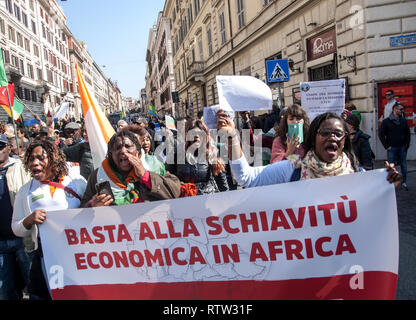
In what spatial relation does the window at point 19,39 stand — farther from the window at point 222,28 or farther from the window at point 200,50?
the window at point 222,28

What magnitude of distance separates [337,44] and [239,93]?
709 cm

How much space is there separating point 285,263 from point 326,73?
10018mm

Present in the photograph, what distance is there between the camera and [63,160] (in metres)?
2.70

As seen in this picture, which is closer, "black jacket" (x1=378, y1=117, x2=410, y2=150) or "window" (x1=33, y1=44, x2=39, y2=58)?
"black jacket" (x1=378, y1=117, x2=410, y2=150)

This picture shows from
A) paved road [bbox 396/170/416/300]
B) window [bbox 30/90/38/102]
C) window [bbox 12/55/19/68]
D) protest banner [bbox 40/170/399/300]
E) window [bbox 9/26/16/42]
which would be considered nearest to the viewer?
protest banner [bbox 40/170/399/300]

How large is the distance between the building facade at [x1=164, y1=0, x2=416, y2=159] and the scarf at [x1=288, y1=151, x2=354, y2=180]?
751cm

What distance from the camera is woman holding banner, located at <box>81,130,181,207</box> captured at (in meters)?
2.32

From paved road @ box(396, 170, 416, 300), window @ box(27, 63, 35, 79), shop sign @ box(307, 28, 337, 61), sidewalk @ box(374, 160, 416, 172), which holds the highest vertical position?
window @ box(27, 63, 35, 79)

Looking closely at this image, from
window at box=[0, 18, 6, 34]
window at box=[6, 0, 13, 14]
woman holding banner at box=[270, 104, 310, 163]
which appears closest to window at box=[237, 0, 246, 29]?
woman holding banner at box=[270, 104, 310, 163]

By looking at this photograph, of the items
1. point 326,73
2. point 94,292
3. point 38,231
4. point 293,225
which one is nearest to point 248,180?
point 293,225

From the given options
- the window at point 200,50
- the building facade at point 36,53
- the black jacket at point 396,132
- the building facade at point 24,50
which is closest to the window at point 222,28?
the window at point 200,50

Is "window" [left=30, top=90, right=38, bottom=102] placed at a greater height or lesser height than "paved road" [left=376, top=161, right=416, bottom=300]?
greater

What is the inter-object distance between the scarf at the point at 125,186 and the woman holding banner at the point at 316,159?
0.72 m

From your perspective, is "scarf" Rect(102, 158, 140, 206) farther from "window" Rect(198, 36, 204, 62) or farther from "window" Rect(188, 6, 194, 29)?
"window" Rect(188, 6, 194, 29)
